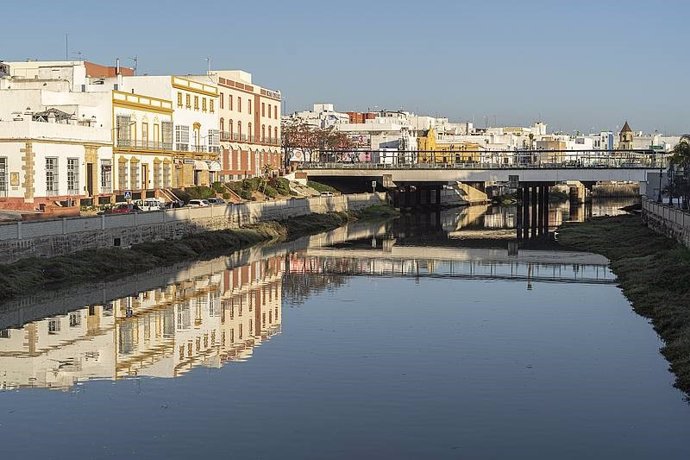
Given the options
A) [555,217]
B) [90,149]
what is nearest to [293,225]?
[90,149]

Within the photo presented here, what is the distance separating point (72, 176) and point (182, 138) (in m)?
20.4

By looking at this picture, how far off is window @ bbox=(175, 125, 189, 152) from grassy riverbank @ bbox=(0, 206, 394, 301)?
1143 cm

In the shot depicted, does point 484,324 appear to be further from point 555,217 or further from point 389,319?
point 555,217

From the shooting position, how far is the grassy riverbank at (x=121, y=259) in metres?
39.2

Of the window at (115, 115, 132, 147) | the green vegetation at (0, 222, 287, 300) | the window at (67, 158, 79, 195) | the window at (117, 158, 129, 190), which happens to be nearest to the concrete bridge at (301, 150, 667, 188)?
the window at (115, 115, 132, 147)

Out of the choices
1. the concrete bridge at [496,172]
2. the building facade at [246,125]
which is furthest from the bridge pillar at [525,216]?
the building facade at [246,125]

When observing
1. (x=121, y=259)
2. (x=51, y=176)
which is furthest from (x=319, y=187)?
(x=121, y=259)

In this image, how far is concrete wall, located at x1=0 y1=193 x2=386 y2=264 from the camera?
41125 mm

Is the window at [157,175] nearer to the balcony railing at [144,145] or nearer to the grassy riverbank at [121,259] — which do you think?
the balcony railing at [144,145]

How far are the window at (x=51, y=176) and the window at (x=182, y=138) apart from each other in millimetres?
21084

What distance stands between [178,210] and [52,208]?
664cm

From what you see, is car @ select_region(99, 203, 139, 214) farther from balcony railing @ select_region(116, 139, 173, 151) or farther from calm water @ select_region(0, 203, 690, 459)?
calm water @ select_region(0, 203, 690, 459)

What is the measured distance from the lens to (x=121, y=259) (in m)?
46.9

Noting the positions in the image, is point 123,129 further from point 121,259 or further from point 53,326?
point 53,326
